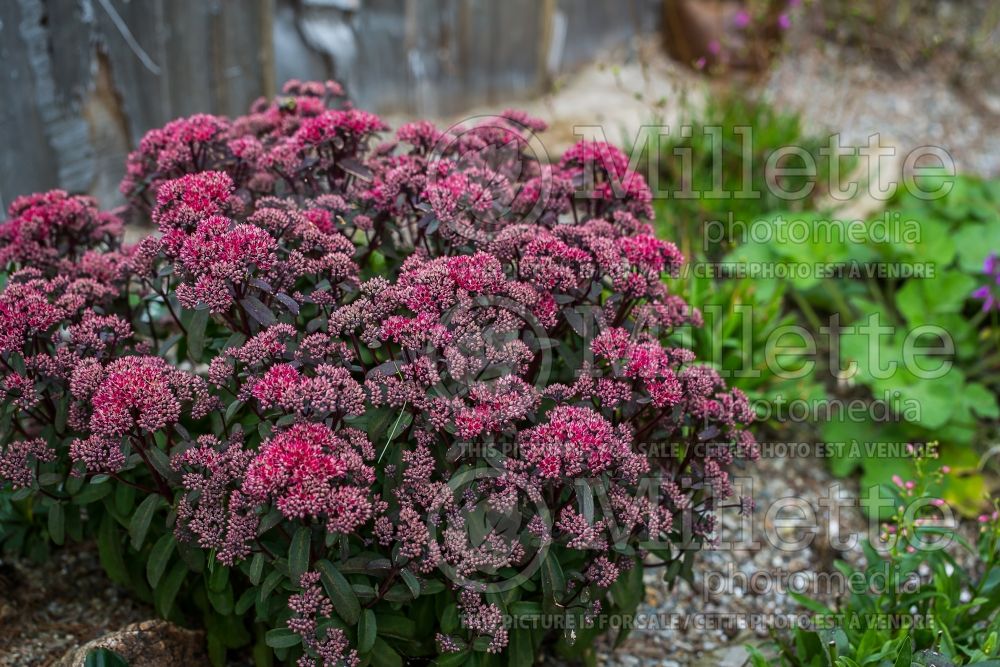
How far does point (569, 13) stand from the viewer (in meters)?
5.84

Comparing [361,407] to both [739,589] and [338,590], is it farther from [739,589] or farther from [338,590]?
[739,589]

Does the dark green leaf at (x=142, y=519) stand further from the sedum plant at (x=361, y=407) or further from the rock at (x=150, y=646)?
the rock at (x=150, y=646)

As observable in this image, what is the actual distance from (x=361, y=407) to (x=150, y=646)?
2.66ft

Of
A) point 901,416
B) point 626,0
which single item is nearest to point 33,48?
point 901,416

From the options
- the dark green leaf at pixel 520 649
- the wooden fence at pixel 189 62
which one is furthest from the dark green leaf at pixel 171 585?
the wooden fence at pixel 189 62

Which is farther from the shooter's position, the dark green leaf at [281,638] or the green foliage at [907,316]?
the green foliage at [907,316]

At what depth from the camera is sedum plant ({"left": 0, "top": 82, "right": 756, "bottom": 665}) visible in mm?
1801

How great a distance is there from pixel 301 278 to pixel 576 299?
2.14 feet

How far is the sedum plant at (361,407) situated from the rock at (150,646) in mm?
66

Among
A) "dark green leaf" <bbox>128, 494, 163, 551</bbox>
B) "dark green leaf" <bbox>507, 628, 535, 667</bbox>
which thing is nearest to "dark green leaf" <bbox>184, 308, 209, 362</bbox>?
"dark green leaf" <bbox>128, 494, 163, 551</bbox>

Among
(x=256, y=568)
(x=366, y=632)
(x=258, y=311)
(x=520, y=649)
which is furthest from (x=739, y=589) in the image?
(x=258, y=311)

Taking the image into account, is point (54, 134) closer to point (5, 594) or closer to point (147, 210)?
point (147, 210)

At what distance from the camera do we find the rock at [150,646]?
2.00 metres

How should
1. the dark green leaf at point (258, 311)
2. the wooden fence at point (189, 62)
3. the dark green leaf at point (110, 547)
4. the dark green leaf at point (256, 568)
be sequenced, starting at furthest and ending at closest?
the wooden fence at point (189, 62)
the dark green leaf at point (110, 547)
the dark green leaf at point (258, 311)
the dark green leaf at point (256, 568)
